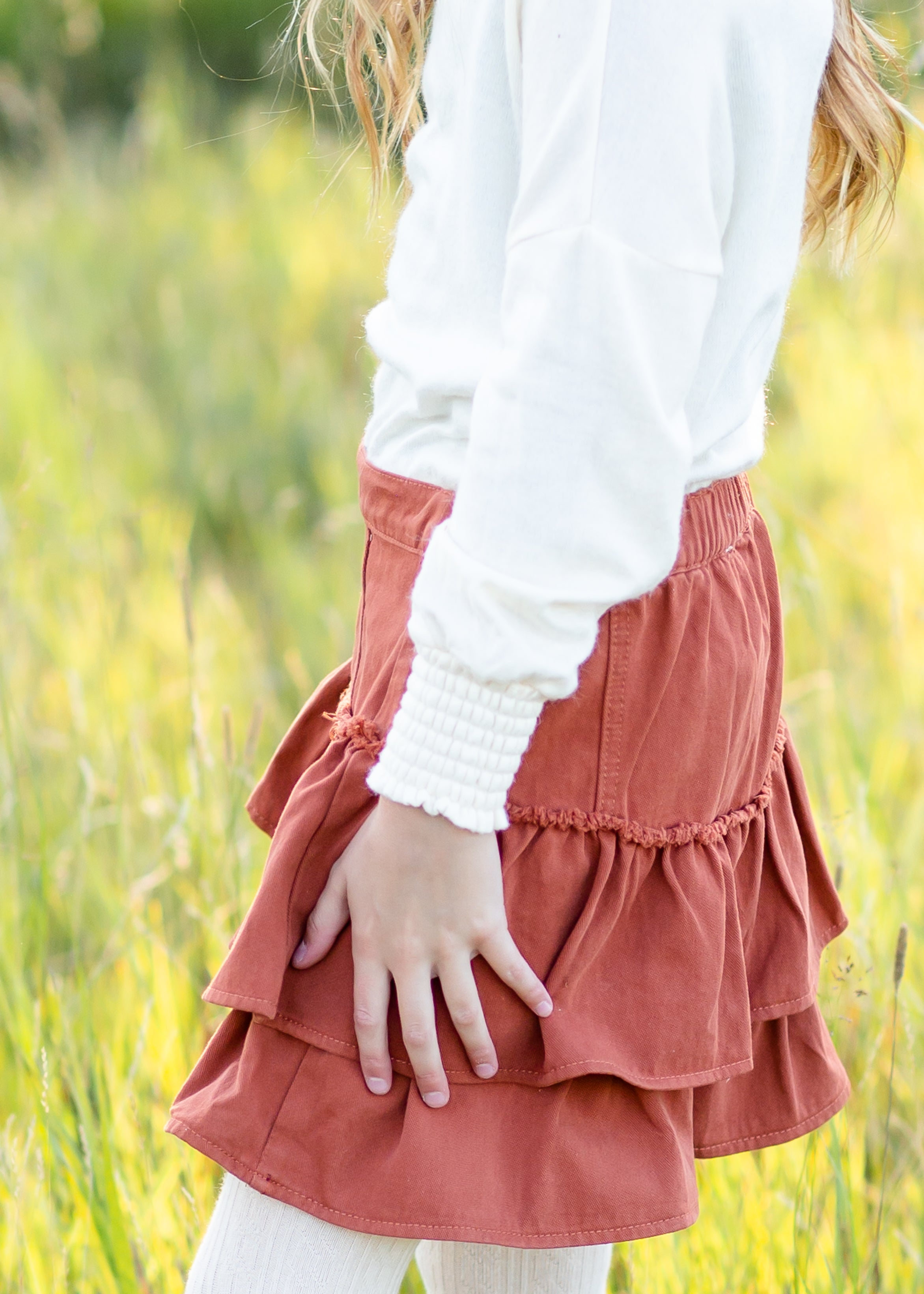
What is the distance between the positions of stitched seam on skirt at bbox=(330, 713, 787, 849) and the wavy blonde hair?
384mm

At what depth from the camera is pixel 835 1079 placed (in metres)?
0.77

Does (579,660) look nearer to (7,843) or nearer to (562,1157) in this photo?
(562,1157)

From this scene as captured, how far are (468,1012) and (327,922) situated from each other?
87 mm

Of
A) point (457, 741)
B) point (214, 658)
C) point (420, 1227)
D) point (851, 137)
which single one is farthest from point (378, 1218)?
point (214, 658)

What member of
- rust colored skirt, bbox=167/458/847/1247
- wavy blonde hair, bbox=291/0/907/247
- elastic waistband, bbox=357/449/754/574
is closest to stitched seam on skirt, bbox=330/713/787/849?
rust colored skirt, bbox=167/458/847/1247

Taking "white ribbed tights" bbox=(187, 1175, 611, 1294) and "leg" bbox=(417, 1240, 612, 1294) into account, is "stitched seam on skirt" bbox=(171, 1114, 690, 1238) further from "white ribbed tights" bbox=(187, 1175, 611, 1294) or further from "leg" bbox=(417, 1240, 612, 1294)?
"leg" bbox=(417, 1240, 612, 1294)

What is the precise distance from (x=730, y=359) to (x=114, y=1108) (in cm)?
83

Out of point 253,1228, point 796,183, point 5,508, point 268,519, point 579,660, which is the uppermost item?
point 796,183

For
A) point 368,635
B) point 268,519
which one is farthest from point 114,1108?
point 268,519

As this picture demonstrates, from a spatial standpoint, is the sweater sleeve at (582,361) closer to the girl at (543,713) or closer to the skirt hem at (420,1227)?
the girl at (543,713)

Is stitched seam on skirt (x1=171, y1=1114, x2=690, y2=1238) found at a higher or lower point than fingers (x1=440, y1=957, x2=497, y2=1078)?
lower

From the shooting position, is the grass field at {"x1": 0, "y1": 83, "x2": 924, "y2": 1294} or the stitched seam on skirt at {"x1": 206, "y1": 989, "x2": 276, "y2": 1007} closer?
the stitched seam on skirt at {"x1": 206, "y1": 989, "x2": 276, "y2": 1007}

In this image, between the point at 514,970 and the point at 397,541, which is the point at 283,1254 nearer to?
the point at 514,970

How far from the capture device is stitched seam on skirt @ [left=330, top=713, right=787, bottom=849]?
0.65 meters
